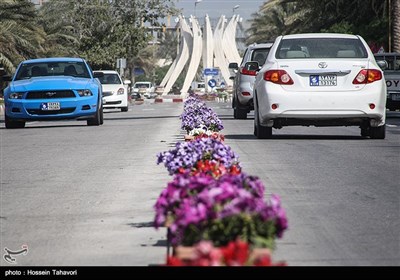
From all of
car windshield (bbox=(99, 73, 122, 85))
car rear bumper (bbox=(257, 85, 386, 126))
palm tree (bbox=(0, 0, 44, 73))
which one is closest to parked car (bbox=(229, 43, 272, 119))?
car rear bumper (bbox=(257, 85, 386, 126))

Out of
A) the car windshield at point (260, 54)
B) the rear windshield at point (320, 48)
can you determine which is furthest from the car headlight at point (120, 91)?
the rear windshield at point (320, 48)

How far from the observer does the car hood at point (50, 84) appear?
89.4ft

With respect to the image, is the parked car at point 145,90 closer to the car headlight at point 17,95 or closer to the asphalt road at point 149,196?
the car headlight at point 17,95

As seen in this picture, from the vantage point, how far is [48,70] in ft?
94.9

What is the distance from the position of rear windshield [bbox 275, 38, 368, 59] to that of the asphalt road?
135cm

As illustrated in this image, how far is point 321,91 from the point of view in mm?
19391

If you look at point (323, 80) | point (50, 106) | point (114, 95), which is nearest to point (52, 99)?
point (50, 106)

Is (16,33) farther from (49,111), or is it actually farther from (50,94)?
(49,111)

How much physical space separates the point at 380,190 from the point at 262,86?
755 cm

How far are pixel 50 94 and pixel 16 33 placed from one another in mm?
28518

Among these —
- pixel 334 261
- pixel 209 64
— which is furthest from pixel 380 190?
pixel 209 64

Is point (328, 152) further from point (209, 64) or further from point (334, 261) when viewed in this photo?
point (209, 64)

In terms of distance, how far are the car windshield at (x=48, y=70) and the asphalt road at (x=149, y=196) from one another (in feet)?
21.1

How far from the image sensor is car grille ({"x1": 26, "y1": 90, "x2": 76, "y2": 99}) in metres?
27.3
